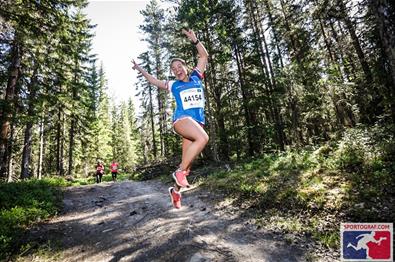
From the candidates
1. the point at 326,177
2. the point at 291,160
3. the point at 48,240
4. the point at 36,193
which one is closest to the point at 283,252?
the point at 326,177

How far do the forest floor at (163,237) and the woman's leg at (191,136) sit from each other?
1.86 metres

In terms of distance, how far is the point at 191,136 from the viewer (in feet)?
15.9

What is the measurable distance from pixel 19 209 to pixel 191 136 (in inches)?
281

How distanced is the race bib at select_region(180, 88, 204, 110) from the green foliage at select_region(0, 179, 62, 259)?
5.20m

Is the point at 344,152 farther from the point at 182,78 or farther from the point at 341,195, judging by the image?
the point at 182,78

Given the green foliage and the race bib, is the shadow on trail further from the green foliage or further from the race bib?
the race bib

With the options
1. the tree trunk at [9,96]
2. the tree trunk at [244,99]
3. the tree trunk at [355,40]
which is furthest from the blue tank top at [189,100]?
the tree trunk at [244,99]

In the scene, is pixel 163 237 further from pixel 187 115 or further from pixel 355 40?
pixel 355 40

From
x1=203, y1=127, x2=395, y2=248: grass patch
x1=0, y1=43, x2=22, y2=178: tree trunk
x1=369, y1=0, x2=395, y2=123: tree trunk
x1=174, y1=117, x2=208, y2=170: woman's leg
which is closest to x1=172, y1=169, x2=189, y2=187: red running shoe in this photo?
x1=174, y1=117, x2=208, y2=170: woman's leg

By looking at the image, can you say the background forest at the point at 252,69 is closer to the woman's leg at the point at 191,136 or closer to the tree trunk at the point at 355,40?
the tree trunk at the point at 355,40

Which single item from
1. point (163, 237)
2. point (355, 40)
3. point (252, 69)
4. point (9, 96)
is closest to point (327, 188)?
point (163, 237)

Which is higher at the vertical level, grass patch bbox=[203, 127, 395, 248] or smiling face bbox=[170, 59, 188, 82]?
smiling face bbox=[170, 59, 188, 82]

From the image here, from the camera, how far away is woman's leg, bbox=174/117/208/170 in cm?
478

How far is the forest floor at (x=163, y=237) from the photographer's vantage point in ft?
18.0
